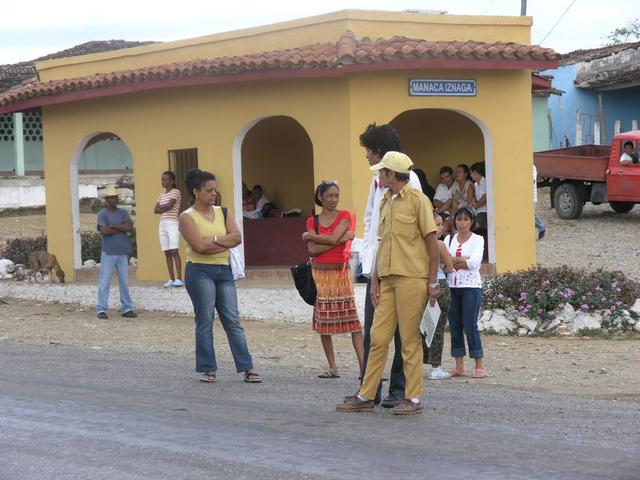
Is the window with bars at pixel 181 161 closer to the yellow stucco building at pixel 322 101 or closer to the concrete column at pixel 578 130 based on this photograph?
the yellow stucco building at pixel 322 101

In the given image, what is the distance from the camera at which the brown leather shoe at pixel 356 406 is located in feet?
28.2

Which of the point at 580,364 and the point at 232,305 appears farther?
the point at 580,364

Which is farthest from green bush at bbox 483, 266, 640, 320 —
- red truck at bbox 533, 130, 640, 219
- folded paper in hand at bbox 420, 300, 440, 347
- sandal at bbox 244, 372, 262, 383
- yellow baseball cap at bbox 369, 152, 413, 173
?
red truck at bbox 533, 130, 640, 219

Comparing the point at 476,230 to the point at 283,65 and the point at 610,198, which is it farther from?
the point at 610,198

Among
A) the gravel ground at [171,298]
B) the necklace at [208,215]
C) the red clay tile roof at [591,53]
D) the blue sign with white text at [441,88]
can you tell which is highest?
the red clay tile roof at [591,53]

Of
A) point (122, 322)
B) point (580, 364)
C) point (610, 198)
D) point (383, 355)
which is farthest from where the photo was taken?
point (610, 198)

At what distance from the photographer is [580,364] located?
448 inches

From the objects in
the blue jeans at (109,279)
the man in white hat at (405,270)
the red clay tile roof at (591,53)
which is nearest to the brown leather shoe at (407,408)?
the man in white hat at (405,270)

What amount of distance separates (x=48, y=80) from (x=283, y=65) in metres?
6.36

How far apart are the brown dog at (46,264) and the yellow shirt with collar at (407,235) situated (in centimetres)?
1107

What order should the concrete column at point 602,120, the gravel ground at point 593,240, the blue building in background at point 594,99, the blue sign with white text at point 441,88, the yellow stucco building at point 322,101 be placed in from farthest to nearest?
the concrete column at point 602,120 → the blue building in background at point 594,99 → the gravel ground at point 593,240 → the blue sign with white text at point 441,88 → the yellow stucco building at point 322,101

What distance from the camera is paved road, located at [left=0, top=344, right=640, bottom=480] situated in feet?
22.4

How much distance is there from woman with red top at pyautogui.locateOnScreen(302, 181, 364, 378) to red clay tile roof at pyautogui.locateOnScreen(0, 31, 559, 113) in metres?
4.38

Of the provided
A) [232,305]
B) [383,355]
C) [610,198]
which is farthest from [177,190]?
[610,198]
